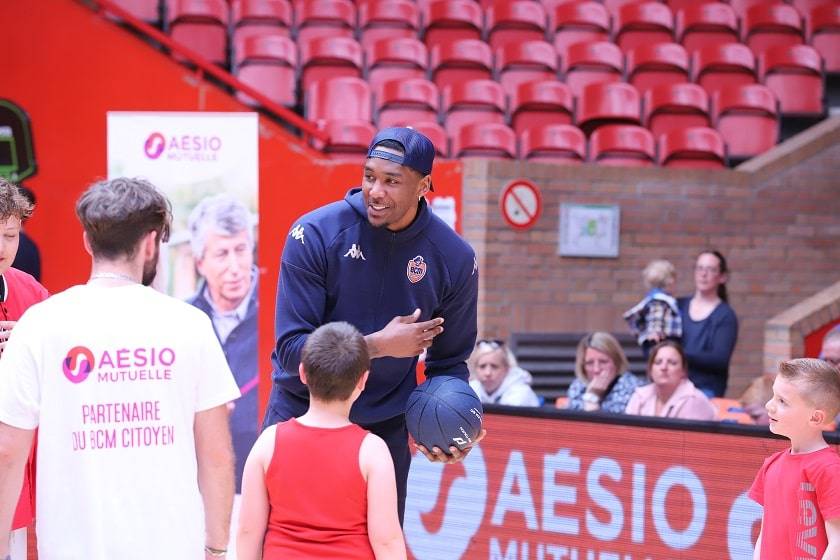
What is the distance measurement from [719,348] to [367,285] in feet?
14.4

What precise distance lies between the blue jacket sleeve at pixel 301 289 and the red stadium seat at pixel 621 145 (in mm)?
7137

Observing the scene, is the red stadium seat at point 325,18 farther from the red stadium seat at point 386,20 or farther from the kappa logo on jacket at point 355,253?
the kappa logo on jacket at point 355,253

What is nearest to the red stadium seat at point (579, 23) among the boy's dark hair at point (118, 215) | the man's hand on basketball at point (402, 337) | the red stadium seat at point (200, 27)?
the red stadium seat at point (200, 27)

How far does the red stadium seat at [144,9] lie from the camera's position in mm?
10938

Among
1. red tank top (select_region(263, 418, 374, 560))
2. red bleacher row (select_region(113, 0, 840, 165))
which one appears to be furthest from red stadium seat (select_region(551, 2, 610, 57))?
red tank top (select_region(263, 418, 374, 560))

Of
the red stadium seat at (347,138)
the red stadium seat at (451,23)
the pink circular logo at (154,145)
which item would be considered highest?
the red stadium seat at (451,23)

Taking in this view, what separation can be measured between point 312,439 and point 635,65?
9044 mm

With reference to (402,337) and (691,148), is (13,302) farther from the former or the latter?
(691,148)

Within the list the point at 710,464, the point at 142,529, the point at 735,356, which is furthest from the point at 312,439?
the point at 735,356

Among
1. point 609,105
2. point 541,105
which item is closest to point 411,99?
point 541,105

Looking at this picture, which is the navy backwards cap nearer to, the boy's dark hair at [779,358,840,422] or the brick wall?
the boy's dark hair at [779,358,840,422]

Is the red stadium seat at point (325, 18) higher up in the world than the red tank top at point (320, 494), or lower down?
higher up

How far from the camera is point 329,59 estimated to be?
11.0 m

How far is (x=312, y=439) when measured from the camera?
131 inches
